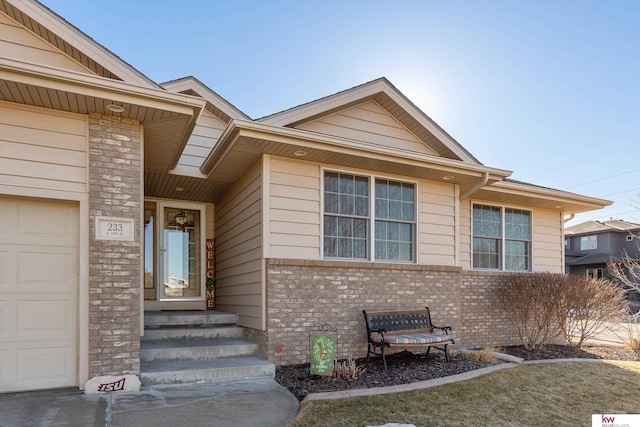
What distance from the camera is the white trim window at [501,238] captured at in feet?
33.2

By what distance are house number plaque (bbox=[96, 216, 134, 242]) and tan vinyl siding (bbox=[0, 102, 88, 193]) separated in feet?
1.52

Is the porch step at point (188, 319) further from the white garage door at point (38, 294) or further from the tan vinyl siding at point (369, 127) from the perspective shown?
the tan vinyl siding at point (369, 127)

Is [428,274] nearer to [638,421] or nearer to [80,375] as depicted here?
[638,421]

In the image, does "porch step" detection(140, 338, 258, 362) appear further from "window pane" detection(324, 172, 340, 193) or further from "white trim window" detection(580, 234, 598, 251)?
"white trim window" detection(580, 234, 598, 251)

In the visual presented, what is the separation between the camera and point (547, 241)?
36.4ft

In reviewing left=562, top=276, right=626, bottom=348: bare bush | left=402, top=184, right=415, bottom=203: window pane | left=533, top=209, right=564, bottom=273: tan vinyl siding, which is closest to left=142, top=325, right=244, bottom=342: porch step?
left=402, top=184, right=415, bottom=203: window pane

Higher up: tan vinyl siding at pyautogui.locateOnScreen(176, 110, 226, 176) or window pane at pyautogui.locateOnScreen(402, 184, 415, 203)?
tan vinyl siding at pyautogui.locateOnScreen(176, 110, 226, 176)

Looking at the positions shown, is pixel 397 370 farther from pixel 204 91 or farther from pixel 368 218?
pixel 204 91

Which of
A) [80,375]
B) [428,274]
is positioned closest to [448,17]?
[428,274]

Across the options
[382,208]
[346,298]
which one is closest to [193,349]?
[346,298]

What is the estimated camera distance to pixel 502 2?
29.7 feet

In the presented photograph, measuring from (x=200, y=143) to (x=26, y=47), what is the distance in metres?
3.78

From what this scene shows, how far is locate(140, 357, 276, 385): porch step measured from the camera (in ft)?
19.1

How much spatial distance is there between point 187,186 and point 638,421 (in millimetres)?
7843
